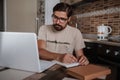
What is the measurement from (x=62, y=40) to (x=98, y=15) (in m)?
1.46

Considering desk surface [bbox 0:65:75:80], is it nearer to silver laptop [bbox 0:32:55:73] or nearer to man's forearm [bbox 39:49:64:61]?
silver laptop [bbox 0:32:55:73]

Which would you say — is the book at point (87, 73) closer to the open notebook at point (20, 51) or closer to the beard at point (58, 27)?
the open notebook at point (20, 51)

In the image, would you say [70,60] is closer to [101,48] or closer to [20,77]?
[20,77]

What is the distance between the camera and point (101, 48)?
2459 millimetres

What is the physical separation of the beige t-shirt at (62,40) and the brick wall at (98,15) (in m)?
1.02

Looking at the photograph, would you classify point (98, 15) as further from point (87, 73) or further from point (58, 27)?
point (87, 73)

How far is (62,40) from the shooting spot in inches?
73.8

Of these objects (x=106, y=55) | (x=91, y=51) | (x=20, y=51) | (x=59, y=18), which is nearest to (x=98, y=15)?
(x=91, y=51)

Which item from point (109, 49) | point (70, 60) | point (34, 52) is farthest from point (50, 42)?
point (34, 52)

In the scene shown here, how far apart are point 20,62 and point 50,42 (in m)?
0.86

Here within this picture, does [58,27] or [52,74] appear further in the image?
[58,27]

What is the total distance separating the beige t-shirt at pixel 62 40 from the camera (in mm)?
1862

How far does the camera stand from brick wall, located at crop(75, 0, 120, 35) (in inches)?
107

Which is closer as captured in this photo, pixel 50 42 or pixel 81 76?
pixel 81 76
